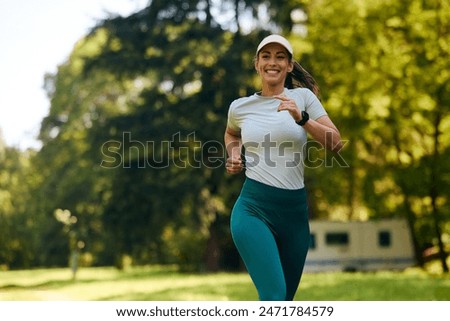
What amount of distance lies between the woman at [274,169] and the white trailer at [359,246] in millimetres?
19636

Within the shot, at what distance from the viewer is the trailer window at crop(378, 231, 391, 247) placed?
23859 millimetres

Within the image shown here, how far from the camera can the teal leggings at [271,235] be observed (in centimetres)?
358

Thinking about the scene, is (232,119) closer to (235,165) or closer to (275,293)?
(235,165)

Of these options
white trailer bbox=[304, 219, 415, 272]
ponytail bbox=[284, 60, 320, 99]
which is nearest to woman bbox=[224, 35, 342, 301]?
ponytail bbox=[284, 60, 320, 99]

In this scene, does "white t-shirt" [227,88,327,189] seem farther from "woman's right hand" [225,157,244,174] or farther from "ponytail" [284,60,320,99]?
"ponytail" [284,60,320,99]

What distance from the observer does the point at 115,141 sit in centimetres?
2105

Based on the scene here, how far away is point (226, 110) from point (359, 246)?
22.8 ft

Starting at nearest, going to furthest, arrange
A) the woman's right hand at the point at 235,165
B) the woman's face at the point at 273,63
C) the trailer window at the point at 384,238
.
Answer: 1. the woman's right hand at the point at 235,165
2. the woman's face at the point at 273,63
3. the trailer window at the point at 384,238

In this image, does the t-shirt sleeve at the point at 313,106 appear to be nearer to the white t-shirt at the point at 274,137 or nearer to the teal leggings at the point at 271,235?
the white t-shirt at the point at 274,137

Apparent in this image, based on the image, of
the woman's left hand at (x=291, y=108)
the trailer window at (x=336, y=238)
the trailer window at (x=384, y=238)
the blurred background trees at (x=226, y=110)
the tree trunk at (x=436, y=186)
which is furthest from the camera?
the trailer window at (x=384, y=238)

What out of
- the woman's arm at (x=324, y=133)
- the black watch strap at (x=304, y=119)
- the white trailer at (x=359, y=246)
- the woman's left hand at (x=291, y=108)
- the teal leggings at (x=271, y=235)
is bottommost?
the white trailer at (x=359, y=246)

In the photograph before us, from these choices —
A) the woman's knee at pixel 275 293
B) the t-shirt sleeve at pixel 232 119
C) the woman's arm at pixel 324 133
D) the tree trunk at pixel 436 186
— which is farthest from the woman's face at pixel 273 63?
the tree trunk at pixel 436 186

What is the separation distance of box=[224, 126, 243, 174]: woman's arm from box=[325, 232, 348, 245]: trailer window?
1974 centimetres

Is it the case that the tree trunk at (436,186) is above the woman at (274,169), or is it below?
below
